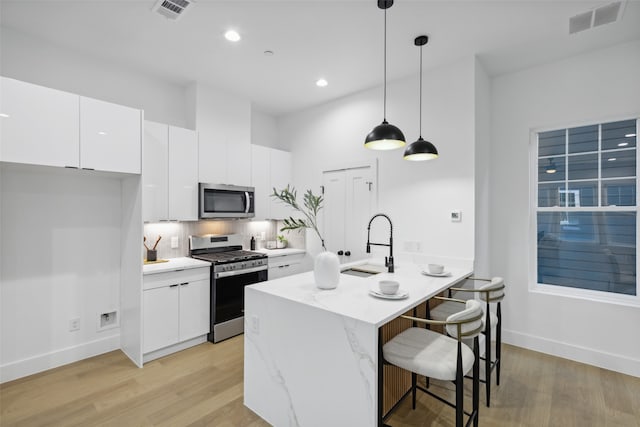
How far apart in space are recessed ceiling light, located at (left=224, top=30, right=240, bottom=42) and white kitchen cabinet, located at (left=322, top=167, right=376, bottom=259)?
6.83ft

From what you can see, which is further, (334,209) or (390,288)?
(334,209)

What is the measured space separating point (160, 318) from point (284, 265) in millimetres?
1704

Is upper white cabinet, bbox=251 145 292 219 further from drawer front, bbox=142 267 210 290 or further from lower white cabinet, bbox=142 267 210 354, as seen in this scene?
lower white cabinet, bbox=142 267 210 354

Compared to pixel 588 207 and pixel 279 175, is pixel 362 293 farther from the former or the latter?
pixel 279 175

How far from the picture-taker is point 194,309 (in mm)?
3373

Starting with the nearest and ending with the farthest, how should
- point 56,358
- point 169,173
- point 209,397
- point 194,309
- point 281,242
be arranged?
point 209,397 → point 56,358 → point 194,309 → point 169,173 → point 281,242

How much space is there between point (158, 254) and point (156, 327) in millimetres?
921

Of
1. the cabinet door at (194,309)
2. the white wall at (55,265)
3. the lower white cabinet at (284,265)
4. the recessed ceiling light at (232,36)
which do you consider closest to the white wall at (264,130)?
the lower white cabinet at (284,265)

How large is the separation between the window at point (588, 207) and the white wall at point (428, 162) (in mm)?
996

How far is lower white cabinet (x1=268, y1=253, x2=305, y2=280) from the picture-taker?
4.20 metres

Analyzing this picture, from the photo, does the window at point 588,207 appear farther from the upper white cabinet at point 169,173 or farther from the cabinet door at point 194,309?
the upper white cabinet at point 169,173

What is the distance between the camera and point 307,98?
4398 mm

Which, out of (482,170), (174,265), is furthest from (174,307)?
(482,170)

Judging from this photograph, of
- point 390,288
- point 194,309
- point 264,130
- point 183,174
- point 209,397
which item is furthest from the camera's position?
point 264,130
